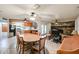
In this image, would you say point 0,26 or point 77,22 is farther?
point 0,26

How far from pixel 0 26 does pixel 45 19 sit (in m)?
3.57
